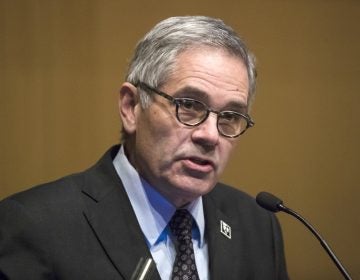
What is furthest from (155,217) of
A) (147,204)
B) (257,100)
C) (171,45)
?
(257,100)

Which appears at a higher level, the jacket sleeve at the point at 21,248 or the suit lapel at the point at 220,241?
the jacket sleeve at the point at 21,248

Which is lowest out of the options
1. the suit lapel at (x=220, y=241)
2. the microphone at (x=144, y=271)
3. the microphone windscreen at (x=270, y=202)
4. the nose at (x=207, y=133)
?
the suit lapel at (x=220, y=241)

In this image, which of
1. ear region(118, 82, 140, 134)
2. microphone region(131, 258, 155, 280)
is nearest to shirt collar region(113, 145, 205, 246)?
ear region(118, 82, 140, 134)

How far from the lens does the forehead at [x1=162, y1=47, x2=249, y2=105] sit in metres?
1.16

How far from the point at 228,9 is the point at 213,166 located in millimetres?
992

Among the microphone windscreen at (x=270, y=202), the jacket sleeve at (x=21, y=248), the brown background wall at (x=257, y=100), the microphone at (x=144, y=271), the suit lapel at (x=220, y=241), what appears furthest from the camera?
the brown background wall at (x=257, y=100)

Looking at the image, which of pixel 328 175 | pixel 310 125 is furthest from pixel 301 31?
pixel 328 175

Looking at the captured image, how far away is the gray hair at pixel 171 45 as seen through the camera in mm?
1201

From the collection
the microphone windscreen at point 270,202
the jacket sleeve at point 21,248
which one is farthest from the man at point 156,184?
the microphone windscreen at point 270,202

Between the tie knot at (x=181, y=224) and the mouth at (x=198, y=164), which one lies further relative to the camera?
the tie knot at (x=181, y=224)

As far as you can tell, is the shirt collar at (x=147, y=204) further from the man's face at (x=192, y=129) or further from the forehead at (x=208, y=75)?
the forehead at (x=208, y=75)

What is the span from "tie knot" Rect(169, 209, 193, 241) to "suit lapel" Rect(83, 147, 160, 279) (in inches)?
3.9

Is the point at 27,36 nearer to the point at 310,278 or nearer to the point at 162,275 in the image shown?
the point at 162,275

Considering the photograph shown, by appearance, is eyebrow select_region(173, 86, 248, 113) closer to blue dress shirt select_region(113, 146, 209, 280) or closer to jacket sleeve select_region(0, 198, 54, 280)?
blue dress shirt select_region(113, 146, 209, 280)
